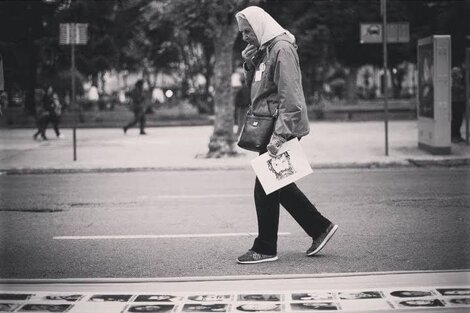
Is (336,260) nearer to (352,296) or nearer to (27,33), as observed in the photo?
(352,296)

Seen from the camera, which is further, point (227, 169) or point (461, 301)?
point (227, 169)

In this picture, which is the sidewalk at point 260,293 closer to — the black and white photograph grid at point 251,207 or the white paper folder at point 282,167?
the black and white photograph grid at point 251,207

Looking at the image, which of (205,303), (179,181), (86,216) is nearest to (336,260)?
(205,303)

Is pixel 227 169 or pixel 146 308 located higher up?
pixel 146 308

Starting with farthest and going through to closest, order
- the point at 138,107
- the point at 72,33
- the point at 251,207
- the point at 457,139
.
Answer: the point at 138,107
the point at 457,139
the point at 72,33
the point at 251,207

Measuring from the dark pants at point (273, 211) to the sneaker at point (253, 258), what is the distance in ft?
0.10

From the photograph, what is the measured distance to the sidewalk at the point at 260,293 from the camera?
478 centimetres

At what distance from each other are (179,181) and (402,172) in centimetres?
391

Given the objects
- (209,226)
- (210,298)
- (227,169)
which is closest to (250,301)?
(210,298)

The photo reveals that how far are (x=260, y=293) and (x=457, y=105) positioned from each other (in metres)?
14.2

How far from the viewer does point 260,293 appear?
200 inches

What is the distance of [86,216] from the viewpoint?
8.90 m

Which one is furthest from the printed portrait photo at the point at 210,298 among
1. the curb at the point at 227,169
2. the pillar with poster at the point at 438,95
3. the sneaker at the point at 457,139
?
the sneaker at the point at 457,139

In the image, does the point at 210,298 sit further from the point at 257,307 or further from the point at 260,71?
the point at 260,71
